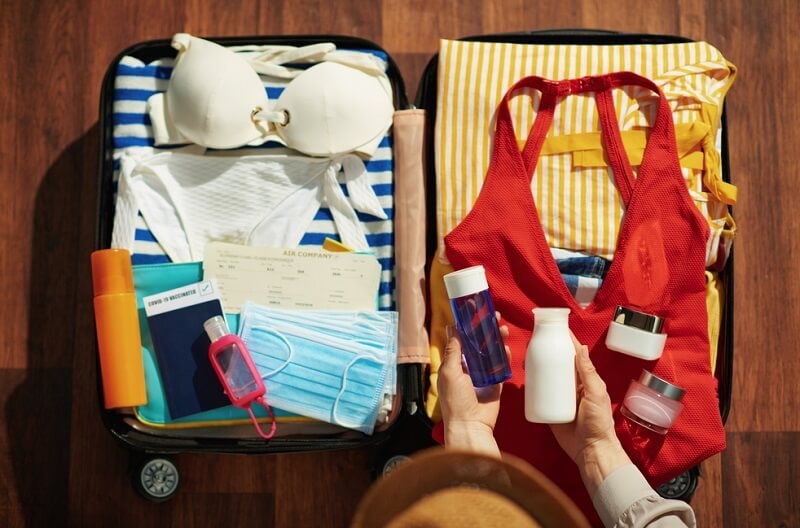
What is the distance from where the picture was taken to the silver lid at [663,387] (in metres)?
0.87

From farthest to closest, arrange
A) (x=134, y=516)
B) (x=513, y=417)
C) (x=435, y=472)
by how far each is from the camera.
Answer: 1. (x=134, y=516)
2. (x=513, y=417)
3. (x=435, y=472)

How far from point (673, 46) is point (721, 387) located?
1.54 ft

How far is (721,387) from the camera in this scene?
0.98 m

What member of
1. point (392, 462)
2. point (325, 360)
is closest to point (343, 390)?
point (325, 360)

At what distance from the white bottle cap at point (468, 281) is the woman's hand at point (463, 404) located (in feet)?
0.24

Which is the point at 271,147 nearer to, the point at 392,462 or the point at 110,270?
the point at 110,270

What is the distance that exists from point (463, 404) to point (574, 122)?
1.32ft

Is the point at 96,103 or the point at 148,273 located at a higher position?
the point at 96,103

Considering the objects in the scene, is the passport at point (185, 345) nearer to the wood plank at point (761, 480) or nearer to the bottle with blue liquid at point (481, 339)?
the bottle with blue liquid at point (481, 339)

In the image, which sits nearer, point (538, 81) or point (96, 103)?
point (538, 81)

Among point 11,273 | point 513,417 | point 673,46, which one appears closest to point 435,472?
point 513,417

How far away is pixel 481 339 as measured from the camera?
34.9 inches

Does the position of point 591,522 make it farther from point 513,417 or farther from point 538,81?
point 538,81

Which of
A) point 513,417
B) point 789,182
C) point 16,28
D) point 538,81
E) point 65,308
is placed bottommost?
point 513,417
